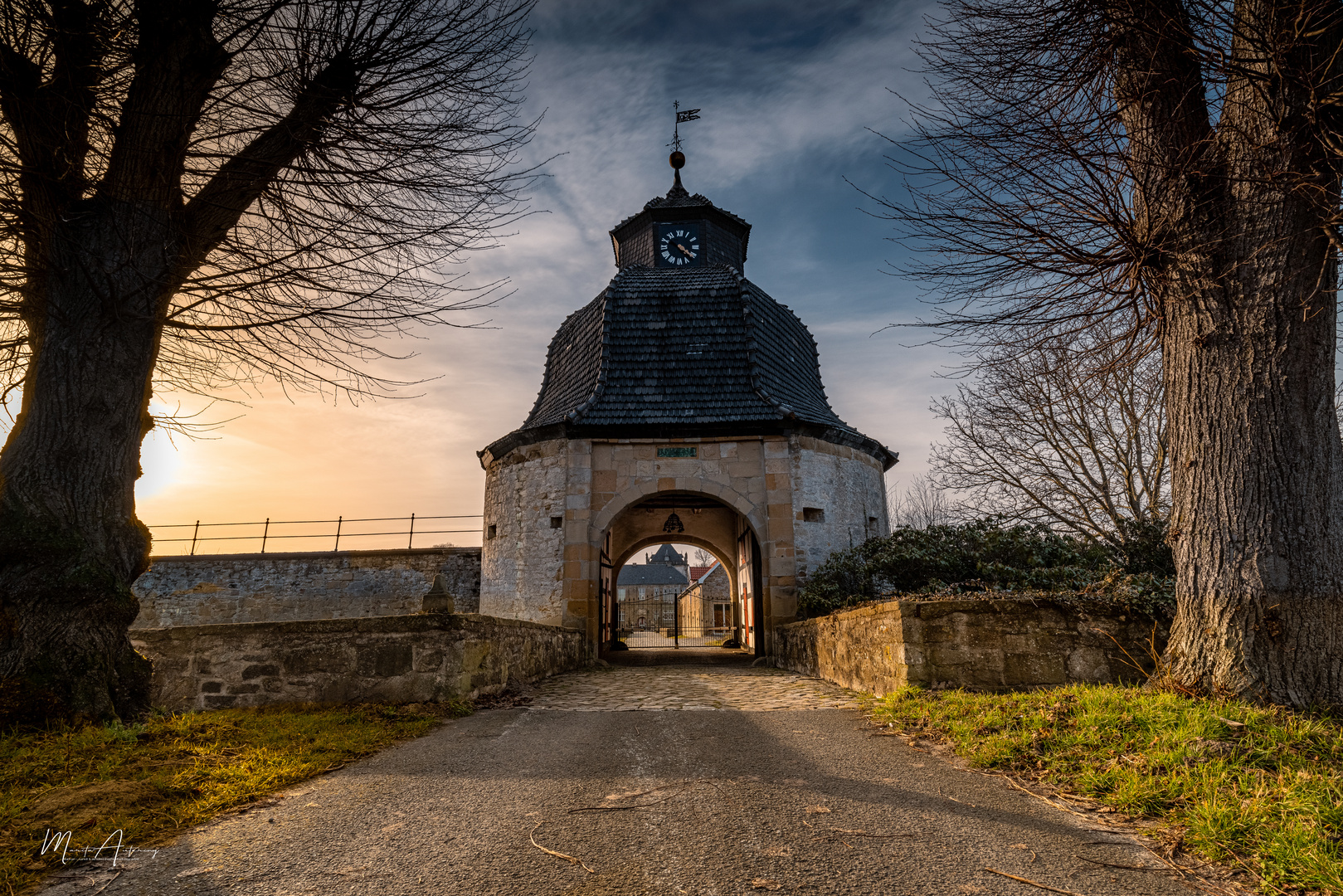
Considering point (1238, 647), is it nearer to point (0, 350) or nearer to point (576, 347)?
point (0, 350)

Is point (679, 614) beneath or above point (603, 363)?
beneath

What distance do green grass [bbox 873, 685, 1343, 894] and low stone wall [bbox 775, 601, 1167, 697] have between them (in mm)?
784

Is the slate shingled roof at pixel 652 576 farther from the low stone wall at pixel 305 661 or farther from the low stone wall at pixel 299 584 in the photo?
the low stone wall at pixel 305 661

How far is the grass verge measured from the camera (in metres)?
2.55

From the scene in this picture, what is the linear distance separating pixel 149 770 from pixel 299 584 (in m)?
15.2

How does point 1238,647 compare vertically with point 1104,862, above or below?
above

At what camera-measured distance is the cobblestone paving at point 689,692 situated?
633cm

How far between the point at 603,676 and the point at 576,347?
737 cm

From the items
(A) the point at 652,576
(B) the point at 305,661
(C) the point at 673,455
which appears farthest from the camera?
(A) the point at 652,576

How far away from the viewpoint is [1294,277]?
392 centimetres

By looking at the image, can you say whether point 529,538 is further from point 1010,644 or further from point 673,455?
point 1010,644

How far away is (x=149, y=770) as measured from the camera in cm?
331

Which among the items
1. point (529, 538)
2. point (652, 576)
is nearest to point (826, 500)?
point (529, 538)

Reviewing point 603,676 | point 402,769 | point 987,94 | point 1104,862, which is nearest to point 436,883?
point 402,769
